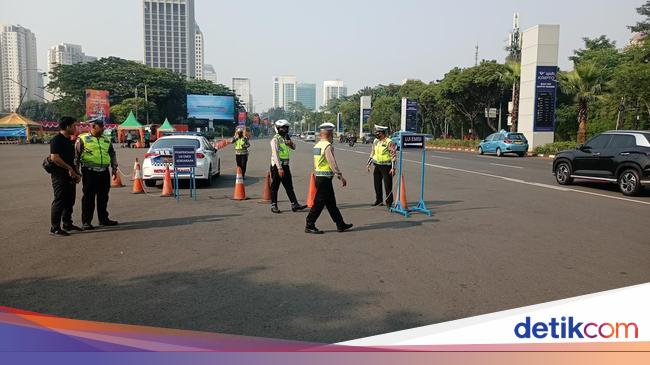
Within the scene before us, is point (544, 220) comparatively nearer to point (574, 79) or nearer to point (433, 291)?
point (433, 291)

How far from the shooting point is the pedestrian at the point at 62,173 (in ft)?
24.4

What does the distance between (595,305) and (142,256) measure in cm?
515

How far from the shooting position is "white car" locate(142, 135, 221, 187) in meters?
13.0

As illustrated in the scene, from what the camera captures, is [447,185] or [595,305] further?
[447,185]

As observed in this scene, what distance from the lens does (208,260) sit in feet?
20.3

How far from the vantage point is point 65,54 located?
359 feet

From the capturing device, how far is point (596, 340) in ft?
12.6

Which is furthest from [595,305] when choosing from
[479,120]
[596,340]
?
[479,120]

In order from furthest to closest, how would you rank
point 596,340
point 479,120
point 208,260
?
point 479,120 → point 208,260 → point 596,340

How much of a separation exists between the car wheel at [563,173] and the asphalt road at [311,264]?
12.3 ft

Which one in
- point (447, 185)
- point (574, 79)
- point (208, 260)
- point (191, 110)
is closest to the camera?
point (208, 260)

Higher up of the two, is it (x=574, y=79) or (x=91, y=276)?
(x=574, y=79)

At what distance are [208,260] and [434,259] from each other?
9.31ft

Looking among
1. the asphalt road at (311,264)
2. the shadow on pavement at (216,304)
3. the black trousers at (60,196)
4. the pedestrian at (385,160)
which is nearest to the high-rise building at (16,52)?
the black trousers at (60,196)
